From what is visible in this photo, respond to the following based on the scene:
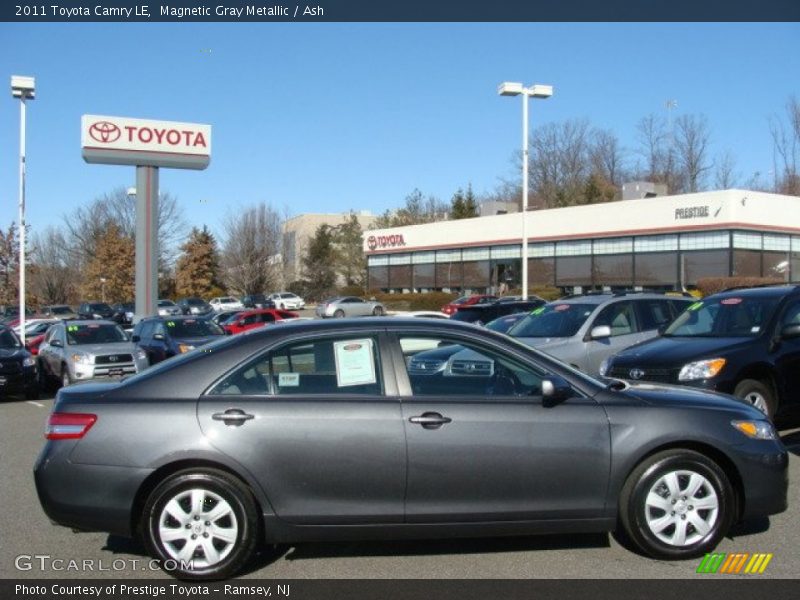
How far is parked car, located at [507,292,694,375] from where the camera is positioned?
37.9 feet

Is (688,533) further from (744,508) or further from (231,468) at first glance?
(231,468)

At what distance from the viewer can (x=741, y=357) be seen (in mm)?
8477

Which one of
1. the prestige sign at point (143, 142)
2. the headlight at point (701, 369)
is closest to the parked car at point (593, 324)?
the headlight at point (701, 369)

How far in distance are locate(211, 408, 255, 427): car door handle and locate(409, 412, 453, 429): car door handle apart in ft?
3.36

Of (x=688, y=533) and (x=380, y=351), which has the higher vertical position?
(x=380, y=351)

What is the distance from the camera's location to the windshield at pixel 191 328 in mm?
18125

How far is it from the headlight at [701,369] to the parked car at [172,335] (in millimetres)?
11562

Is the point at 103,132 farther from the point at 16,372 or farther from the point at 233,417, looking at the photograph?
the point at 233,417

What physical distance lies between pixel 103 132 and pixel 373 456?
92.5 feet

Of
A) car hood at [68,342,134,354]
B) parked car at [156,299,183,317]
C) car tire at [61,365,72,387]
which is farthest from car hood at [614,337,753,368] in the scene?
parked car at [156,299,183,317]

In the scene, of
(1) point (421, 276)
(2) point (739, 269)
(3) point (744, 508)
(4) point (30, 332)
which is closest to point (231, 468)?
(3) point (744, 508)

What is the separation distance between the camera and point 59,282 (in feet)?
249

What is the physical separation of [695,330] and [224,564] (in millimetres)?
6922

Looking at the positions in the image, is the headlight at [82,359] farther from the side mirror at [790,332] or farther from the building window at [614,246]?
the building window at [614,246]
